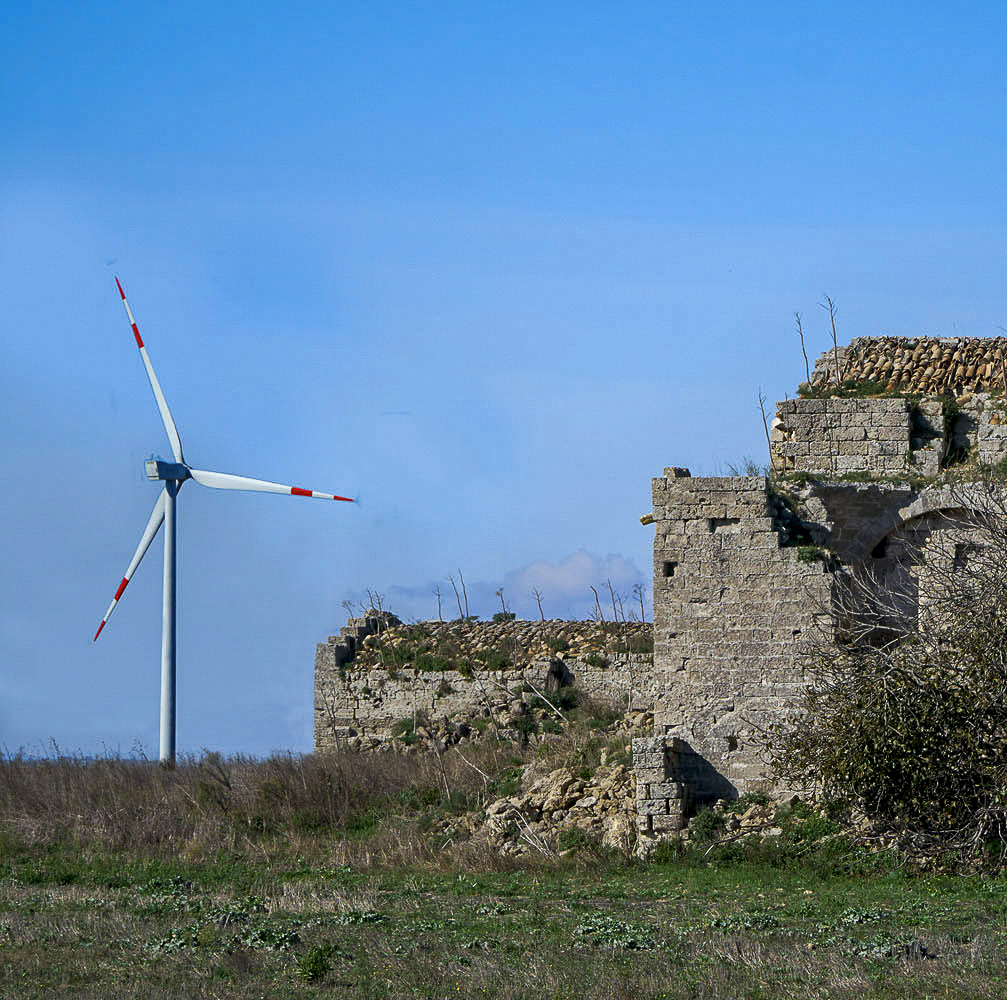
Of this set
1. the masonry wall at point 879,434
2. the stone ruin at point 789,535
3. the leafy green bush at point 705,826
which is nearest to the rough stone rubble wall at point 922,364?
the stone ruin at point 789,535

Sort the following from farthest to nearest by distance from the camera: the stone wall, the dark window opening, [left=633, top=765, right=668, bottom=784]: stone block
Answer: the stone wall < the dark window opening < [left=633, top=765, right=668, bottom=784]: stone block

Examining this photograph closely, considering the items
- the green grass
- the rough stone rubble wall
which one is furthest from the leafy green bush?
the rough stone rubble wall

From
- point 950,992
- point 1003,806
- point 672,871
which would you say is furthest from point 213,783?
point 950,992

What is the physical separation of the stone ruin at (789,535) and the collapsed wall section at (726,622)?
18 mm

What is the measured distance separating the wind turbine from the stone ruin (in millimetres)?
10911

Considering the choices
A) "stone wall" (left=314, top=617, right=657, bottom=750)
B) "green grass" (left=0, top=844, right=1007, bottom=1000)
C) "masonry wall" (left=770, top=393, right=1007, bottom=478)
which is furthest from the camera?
"stone wall" (left=314, top=617, right=657, bottom=750)

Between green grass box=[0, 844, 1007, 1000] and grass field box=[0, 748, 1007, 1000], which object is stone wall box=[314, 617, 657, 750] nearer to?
grass field box=[0, 748, 1007, 1000]

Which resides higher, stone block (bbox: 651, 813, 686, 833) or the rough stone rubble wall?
the rough stone rubble wall

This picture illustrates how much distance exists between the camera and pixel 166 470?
31094 millimetres

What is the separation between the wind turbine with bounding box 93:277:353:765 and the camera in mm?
30438

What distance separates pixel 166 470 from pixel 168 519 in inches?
41.2

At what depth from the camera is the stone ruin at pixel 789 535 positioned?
1875cm

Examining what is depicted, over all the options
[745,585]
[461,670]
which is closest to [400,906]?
[745,585]

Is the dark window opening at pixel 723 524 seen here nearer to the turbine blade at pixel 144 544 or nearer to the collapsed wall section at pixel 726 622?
the collapsed wall section at pixel 726 622
